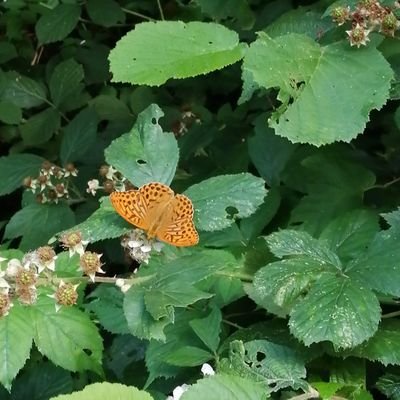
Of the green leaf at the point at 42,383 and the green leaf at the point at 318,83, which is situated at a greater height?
the green leaf at the point at 318,83

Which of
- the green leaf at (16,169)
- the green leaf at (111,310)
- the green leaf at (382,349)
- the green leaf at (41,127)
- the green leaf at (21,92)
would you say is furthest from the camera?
the green leaf at (21,92)

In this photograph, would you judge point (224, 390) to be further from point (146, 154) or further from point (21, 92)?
point (21, 92)

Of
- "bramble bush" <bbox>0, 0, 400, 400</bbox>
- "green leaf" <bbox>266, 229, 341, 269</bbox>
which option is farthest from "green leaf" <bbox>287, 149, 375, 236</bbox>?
"green leaf" <bbox>266, 229, 341, 269</bbox>

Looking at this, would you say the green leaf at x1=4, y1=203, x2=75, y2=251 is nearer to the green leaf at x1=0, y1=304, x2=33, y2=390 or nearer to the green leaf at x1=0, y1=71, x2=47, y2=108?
the green leaf at x1=0, y1=304, x2=33, y2=390

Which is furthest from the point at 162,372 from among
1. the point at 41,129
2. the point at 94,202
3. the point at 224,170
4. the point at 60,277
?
the point at 41,129

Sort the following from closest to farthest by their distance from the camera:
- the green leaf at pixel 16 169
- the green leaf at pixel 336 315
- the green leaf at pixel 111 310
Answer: the green leaf at pixel 336 315 → the green leaf at pixel 111 310 → the green leaf at pixel 16 169

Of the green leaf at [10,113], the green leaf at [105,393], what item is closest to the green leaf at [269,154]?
the green leaf at [105,393]

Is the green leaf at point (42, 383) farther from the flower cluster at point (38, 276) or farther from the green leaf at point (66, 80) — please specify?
the green leaf at point (66, 80)
